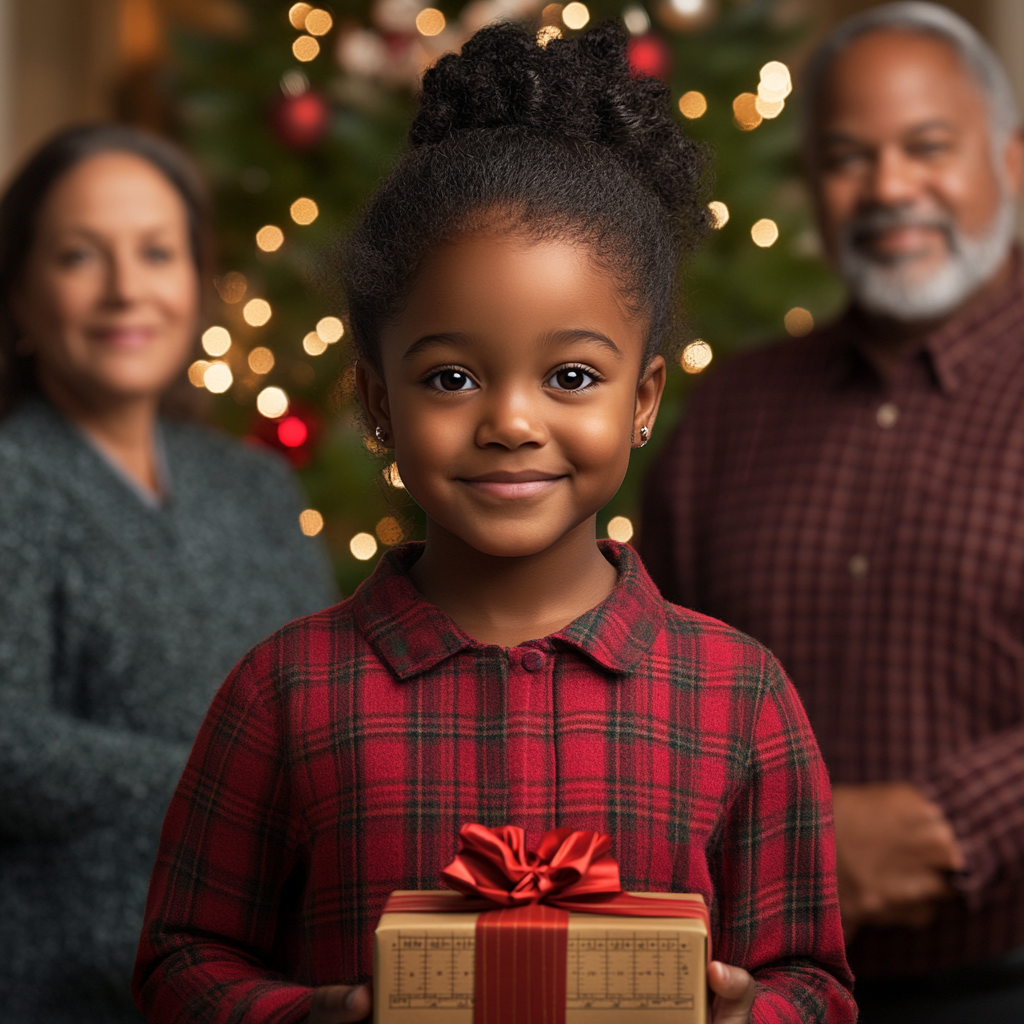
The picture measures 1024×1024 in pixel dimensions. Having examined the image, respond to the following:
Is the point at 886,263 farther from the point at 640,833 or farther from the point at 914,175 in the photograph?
the point at 640,833

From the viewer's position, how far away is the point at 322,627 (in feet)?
2.85

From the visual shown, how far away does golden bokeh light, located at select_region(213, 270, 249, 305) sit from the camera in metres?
3.01

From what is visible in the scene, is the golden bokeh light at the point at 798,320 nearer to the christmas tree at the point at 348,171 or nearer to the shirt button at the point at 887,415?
the christmas tree at the point at 348,171

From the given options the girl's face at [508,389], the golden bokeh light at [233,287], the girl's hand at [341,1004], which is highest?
the golden bokeh light at [233,287]

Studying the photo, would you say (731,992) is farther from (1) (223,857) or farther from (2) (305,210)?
(2) (305,210)

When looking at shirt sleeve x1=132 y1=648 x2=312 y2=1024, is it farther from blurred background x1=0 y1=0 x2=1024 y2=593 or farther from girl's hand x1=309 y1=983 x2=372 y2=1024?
A: blurred background x1=0 y1=0 x2=1024 y2=593

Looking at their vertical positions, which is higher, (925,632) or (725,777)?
(925,632)

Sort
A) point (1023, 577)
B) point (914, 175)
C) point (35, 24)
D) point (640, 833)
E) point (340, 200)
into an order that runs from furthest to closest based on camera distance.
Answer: point (35, 24)
point (340, 200)
point (914, 175)
point (1023, 577)
point (640, 833)

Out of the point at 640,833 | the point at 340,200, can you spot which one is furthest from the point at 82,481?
the point at 340,200

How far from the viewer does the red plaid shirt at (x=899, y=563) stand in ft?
5.02

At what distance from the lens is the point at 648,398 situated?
89 centimetres

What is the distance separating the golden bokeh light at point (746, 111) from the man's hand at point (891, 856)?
187cm

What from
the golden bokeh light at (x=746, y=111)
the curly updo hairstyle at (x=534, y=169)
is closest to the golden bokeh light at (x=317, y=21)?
the golden bokeh light at (x=746, y=111)

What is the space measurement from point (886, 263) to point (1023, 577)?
0.46 metres
